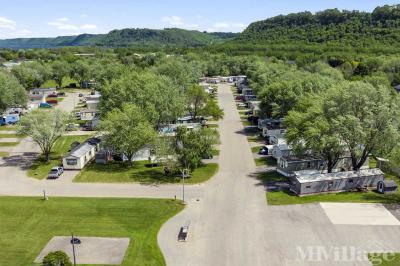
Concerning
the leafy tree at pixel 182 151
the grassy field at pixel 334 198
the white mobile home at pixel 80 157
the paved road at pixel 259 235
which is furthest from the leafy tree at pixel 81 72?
the grassy field at pixel 334 198

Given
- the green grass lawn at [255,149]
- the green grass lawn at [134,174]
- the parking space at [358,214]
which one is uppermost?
the green grass lawn at [255,149]

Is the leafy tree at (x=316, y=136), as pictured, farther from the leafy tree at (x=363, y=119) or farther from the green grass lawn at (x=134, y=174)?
the green grass lawn at (x=134, y=174)

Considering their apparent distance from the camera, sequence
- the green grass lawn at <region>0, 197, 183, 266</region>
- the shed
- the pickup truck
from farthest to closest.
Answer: the pickup truck → the shed → the green grass lawn at <region>0, 197, 183, 266</region>

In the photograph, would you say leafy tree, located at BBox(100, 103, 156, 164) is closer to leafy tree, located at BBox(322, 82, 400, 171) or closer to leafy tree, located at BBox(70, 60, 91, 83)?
leafy tree, located at BBox(322, 82, 400, 171)

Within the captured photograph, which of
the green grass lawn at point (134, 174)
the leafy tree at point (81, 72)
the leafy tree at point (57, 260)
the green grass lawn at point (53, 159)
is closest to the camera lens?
the leafy tree at point (57, 260)

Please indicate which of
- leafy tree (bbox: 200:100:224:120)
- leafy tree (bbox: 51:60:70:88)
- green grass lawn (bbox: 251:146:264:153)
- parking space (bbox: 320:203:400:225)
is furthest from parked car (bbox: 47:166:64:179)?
leafy tree (bbox: 51:60:70:88)

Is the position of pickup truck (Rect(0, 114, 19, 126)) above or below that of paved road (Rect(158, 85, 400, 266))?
above
